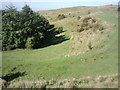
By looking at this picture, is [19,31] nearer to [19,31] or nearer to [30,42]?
[19,31]

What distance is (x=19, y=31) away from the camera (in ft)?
66.2

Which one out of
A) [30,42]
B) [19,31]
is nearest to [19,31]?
[19,31]

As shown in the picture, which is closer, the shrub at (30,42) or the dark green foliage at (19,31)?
the shrub at (30,42)

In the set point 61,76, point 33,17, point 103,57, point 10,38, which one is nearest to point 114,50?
point 103,57

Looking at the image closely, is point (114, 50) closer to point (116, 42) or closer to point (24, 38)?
point (116, 42)

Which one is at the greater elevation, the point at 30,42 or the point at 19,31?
the point at 19,31

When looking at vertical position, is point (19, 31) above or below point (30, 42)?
above

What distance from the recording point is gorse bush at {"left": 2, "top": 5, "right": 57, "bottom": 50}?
1996cm

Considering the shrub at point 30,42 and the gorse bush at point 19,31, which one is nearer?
the shrub at point 30,42

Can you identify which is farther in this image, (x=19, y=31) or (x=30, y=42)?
(x=19, y=31)

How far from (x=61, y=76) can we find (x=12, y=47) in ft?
47.1

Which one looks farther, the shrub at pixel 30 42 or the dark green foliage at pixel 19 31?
the dark green foliage at pixel 19 31

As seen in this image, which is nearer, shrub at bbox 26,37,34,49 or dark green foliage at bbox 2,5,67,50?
shrub at bbox 26,37,34,49

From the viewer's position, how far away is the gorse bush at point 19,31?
19962 millimetres
